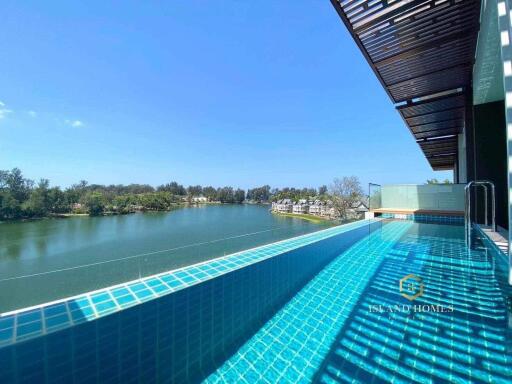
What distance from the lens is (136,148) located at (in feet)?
81.7

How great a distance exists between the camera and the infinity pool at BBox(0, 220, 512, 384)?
3.22ft

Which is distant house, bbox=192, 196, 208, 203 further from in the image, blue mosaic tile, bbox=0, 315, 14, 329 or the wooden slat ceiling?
blue mosaic tile, bbox=0, 315, 14, 329

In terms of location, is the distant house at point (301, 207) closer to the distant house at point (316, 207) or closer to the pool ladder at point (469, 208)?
the distant house at point (316, 207)

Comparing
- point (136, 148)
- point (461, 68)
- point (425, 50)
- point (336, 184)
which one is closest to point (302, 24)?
point (425, 50)

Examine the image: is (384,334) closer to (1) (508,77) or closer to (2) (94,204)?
(1) (508,77)

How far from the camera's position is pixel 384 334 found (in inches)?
68.0

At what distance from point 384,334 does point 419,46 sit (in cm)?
417

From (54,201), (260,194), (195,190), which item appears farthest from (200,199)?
(54,201)

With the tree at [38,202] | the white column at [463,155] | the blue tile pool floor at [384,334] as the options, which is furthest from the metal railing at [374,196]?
the tree at [38,202]

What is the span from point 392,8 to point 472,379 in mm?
3724

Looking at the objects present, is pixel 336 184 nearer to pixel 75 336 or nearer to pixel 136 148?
pixel 136 148

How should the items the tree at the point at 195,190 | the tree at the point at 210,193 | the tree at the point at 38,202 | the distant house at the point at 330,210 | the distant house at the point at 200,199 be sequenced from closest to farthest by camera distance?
the distant house at the point at 330,210
the tree at the point at 38,202
the distant house at the point at 200,199
the tree at the point at 210,193
the tree at the point at 195,190

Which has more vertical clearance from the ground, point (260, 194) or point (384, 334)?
point (260, 194)

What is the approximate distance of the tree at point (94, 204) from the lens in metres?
34.4
